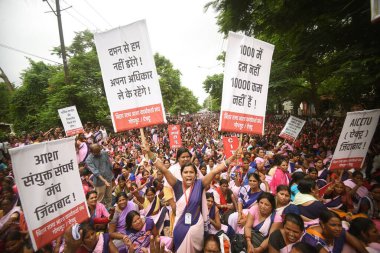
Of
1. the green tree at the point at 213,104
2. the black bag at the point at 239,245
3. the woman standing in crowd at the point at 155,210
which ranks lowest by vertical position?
the green tree at the point at 213,104

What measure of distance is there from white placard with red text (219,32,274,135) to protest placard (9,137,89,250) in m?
2.23

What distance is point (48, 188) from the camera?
2.64m

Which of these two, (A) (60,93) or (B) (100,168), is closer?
(B) (100,168)

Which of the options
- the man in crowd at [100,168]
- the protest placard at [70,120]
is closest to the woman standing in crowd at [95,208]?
the man in crowd at [100,168]

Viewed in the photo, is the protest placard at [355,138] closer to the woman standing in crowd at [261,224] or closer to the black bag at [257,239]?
the woman standing in crowd at [261,224]

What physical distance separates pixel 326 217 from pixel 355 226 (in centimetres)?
44

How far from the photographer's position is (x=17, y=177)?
2.34m

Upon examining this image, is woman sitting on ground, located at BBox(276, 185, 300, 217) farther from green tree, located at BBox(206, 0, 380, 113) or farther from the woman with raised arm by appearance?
green tree, located at BBox(206, 0, 380, 113)

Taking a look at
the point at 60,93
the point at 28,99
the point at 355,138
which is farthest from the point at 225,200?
the point at 28,99

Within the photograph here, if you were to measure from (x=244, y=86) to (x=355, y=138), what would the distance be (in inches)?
112

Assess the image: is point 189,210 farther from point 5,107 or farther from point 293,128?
point 5,107

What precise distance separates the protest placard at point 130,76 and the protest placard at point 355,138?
A: 377 centimetres

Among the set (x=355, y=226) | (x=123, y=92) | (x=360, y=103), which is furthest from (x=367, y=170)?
(x=123, y=92)

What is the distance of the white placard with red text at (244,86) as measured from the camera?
3617 mm
